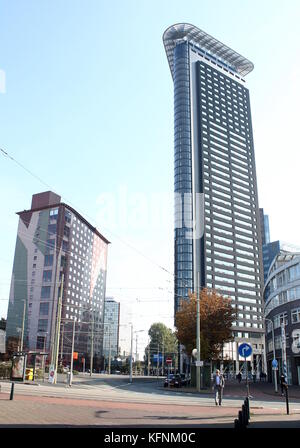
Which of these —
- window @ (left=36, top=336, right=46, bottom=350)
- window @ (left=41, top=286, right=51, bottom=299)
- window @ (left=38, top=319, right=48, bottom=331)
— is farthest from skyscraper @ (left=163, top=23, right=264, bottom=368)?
window @ (left=36, top=336, right=46, bottom=350)

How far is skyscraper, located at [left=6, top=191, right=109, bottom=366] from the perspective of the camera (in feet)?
329

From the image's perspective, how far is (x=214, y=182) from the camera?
5822 inches

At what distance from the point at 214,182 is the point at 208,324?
360ft

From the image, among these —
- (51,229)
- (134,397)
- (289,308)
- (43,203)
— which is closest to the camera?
(134,397)

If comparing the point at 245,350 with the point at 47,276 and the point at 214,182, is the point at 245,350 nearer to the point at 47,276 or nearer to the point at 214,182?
the point at 47,276

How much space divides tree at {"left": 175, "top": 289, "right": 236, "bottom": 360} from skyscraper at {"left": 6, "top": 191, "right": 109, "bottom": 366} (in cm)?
5791

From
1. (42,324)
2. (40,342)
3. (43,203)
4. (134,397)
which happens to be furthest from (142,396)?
(43,203)

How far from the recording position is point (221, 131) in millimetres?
160250

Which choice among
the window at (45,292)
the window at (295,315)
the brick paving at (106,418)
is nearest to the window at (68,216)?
the window at (45,292)

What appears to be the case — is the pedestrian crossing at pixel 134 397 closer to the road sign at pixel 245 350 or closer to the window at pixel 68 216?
the road sign at pixel 245 350

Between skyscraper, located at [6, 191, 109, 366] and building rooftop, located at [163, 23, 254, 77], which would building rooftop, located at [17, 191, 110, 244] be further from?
building rooftop, located at [163, 23, 254, 77]

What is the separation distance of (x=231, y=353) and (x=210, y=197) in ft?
167

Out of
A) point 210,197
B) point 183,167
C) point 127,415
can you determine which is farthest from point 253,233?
point 127,415
